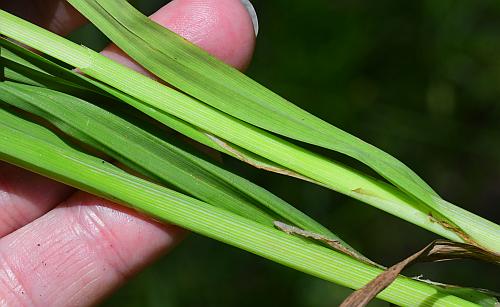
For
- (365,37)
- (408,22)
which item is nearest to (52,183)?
(365,37)

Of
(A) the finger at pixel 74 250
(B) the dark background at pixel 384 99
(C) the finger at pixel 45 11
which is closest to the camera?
(A) the finger at pixel 74 250

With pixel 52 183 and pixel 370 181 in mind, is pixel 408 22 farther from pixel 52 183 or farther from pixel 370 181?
pixel 52 183

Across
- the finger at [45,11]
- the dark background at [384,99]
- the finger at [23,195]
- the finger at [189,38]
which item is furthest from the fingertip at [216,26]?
the dark background at [384,99]

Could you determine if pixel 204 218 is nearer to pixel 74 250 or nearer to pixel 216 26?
pixel 74 250

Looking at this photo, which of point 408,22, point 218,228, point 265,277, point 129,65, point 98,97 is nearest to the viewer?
point 218,228

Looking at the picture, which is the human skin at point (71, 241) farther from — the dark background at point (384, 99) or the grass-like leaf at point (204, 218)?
the dark background at point (384, 99)

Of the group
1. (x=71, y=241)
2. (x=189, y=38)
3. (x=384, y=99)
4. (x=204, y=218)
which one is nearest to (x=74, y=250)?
(x=71, y=241)
